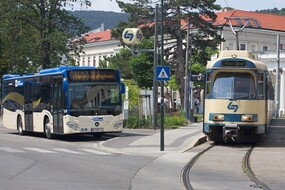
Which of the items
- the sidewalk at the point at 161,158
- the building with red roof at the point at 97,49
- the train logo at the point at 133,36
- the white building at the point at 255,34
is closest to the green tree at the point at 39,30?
the train logo at the point at 133,36

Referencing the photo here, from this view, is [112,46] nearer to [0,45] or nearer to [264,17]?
[264,17]

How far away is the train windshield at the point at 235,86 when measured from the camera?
2297 centimetres

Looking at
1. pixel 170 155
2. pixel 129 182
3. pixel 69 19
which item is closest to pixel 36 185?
pixel 129 182

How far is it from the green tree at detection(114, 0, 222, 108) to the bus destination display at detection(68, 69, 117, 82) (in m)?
33.3

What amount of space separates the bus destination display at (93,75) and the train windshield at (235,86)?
5.37 m

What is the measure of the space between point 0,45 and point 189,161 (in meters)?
44.0

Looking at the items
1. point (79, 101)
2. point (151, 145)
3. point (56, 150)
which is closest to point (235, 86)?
point (151, 145)

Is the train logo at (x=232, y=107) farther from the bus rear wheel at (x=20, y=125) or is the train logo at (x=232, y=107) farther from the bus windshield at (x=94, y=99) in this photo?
the bus rear wheel at (x=20, y=125)

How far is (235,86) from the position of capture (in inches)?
907

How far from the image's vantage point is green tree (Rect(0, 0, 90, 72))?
50.8 metres

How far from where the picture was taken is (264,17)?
105 meters

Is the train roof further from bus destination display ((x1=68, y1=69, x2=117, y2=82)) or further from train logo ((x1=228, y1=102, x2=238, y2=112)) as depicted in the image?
bus destination display ((x1=68, y1=69, x2=117, y2=82))

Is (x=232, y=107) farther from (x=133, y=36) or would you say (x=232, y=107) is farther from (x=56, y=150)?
(x=133, y=36)

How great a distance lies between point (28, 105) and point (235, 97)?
11413 millimetres
